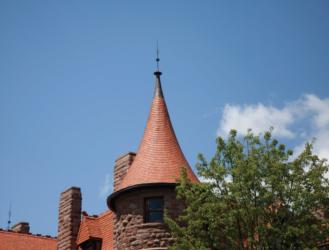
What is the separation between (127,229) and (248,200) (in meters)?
4.77

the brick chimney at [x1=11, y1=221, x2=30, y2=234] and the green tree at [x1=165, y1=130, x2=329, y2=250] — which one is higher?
the brick chimney at [x1=11, y1=221, x2=30, y2=234]

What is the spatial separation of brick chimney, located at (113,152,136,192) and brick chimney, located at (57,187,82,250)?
258 cm

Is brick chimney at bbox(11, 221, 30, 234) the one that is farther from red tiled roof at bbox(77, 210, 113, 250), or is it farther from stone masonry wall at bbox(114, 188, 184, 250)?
stone masonry wall at bbox(114, 188, 184, 250)

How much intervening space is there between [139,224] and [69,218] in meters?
6.00

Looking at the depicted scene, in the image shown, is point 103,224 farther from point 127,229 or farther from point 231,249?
point 231,249

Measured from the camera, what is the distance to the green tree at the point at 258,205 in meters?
19.6

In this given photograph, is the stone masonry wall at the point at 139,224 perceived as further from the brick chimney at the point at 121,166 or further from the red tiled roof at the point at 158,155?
the brick chimney at the point at 121,166

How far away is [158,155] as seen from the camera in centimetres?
2362

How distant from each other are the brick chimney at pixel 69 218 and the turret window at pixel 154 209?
5.79 m

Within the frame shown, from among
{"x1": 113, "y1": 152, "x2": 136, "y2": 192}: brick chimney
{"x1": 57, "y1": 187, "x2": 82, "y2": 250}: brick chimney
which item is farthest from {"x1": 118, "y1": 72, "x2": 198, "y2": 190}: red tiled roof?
{"x1": 57, "y1": 187, "x2": 82, "y2": 250}: brick chimney

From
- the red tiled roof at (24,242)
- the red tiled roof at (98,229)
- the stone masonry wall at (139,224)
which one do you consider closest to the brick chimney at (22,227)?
the red tiled roof at (24,242)

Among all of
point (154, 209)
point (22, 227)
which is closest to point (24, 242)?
point (22, 227)

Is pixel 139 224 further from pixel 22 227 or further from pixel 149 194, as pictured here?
pixel 22 227

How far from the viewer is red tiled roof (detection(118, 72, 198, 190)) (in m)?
22.9
